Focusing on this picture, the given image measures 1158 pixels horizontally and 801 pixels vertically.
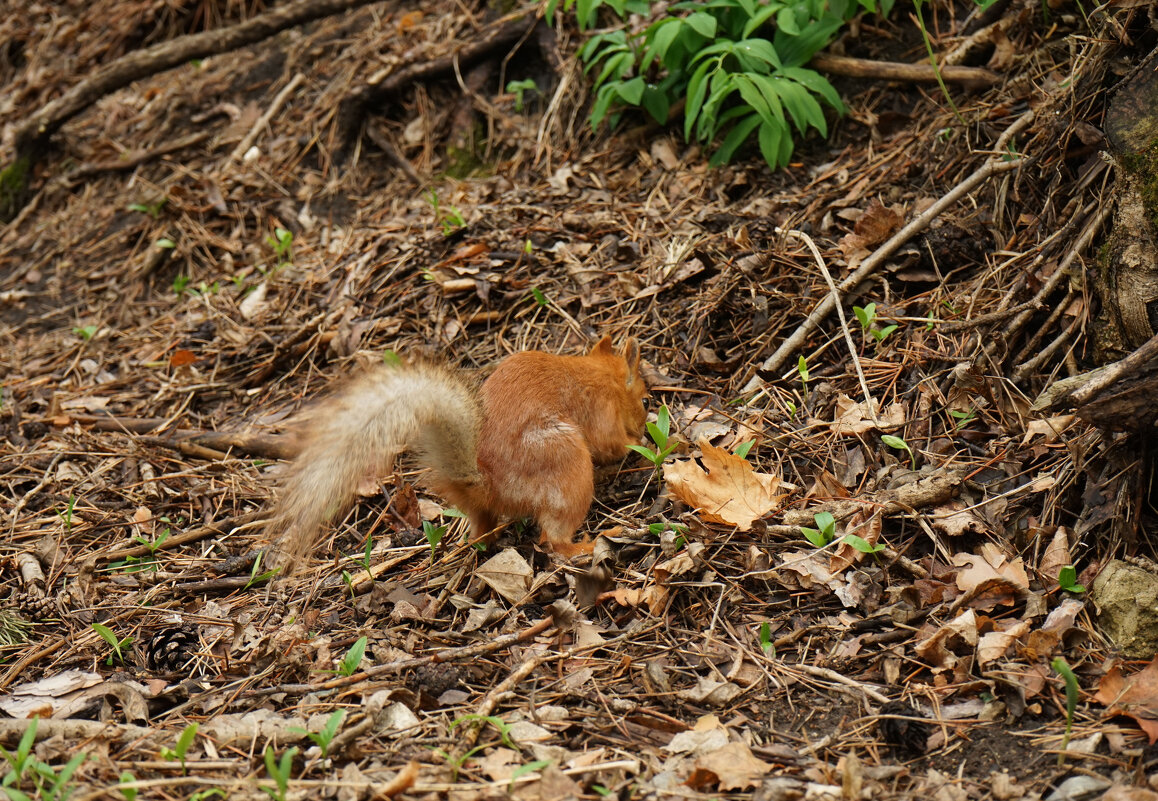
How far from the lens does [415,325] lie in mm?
4453

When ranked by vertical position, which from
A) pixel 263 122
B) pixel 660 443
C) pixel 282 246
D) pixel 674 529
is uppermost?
pixel 263 122

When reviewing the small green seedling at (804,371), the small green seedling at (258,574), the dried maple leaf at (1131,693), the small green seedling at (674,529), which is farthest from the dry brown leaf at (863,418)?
the small green seedling at (258,574)

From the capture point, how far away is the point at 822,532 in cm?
288

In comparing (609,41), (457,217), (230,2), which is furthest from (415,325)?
(230,2)

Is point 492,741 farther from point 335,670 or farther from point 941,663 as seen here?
point 941,663

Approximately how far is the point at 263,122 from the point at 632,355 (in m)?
3.79

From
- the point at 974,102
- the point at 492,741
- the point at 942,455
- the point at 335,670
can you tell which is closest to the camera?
the point at 492,741

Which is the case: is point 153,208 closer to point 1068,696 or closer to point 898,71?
point 898,71

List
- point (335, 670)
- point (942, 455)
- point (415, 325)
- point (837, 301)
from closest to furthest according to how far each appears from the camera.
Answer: point (335, 670), point (942, 455), point (837, 301), point (415, 325)

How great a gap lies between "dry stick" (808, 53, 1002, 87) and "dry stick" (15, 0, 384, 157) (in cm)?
310

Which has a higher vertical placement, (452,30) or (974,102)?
(452,30)

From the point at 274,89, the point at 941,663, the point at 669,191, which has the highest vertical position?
the point at 274,89

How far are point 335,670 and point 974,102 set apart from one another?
351 centimetres

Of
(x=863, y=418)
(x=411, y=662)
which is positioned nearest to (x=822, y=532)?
(x=863, y=418)
